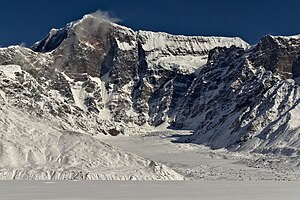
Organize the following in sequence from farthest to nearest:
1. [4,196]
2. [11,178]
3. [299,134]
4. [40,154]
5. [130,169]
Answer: [299,134] < [40,154] < [130,169] < [11,178] < [4,196]

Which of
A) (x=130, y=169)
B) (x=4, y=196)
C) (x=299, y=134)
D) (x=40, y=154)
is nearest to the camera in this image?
(x=4, y=196)

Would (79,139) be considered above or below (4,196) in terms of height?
above

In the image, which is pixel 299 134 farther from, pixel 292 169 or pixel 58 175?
pixel 58 175

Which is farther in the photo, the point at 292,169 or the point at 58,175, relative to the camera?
the point at 292,169

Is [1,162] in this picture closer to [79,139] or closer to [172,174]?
[79,139]

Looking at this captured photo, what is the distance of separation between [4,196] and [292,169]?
98506mm

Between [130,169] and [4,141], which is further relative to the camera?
[4,141]

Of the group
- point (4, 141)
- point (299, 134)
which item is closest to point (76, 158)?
point (4, 141)

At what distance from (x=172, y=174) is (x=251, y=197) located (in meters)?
45.4

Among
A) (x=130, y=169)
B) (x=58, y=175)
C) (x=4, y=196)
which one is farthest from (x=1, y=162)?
(x=4, y=196)

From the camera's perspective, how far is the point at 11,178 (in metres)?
87.5

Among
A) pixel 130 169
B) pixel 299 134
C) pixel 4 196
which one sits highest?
pixel 299 134

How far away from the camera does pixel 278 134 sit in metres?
197

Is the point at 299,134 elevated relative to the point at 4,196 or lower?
elevated
